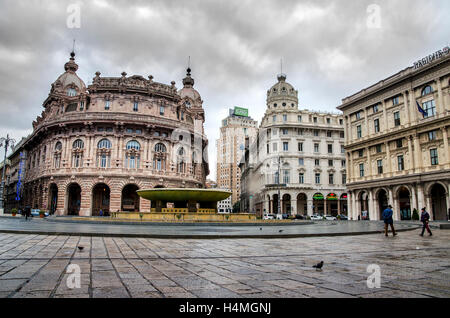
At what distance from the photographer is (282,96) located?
221 feet

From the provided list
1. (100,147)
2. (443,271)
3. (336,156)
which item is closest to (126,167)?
(100,147)

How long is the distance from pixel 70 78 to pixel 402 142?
5895 cm

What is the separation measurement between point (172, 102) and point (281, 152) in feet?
70.3

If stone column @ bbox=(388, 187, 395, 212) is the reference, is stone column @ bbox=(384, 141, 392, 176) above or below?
above

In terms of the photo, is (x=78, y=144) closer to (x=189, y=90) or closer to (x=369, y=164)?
(x=189, y=90)

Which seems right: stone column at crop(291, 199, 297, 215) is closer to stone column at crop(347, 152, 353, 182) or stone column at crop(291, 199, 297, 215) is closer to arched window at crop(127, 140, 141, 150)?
stone column at crop(347, 152, 353, 182)

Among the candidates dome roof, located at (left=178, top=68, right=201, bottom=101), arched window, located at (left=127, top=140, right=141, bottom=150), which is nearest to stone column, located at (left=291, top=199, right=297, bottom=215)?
arched window, located at (left=127, top=140, right=141, bottom=150)

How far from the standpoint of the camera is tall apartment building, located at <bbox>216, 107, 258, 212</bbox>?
149 metres

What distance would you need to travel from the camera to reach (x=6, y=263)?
601 cm

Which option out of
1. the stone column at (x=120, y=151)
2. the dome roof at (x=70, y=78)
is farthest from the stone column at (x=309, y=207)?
the dome roof at (x=70, y=78)

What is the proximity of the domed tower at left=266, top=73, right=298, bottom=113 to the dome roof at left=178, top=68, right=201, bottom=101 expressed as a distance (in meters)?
16.0

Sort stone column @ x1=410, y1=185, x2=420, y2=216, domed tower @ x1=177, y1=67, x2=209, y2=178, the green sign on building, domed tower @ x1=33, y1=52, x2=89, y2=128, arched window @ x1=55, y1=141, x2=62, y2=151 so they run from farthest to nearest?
the green sign on building < domed tower @ x1=177, y1=67, x2=209, y2=178 < domed tower @ x1=33, y1=52, x2=89, y2=128 < arched window @ x1=55, y1=141, x2=62, y2=151 < stone column @ x1=410, y1=185, x2=420, y2=216

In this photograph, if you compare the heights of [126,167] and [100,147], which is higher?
[100,147]
